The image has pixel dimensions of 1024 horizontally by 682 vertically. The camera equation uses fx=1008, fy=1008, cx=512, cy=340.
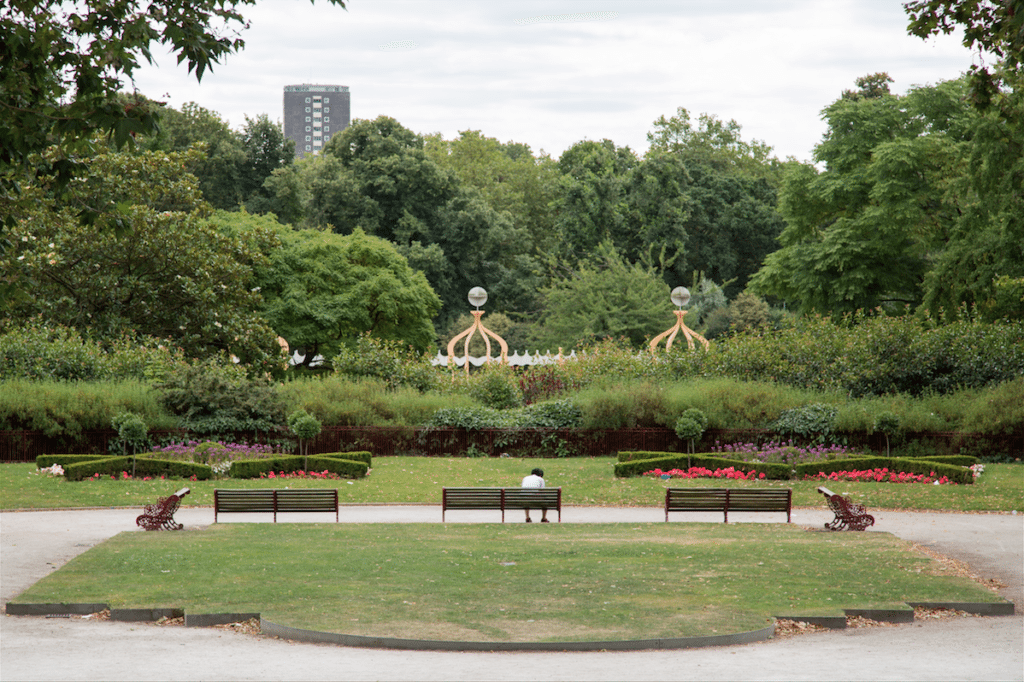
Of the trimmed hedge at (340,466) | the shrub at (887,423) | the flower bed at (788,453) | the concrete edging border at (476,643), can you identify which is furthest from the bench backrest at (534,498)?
the shrub at (887,423)

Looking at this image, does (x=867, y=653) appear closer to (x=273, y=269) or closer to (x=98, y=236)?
(x=98, y=236)

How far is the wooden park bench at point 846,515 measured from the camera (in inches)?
675

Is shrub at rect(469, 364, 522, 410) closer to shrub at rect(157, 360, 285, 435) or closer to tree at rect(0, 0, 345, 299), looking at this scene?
shrub at rect(157, 360, 285, 435)

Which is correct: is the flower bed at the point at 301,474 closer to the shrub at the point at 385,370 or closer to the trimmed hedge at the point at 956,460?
the shrub at the point at 385,370

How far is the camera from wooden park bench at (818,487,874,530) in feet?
56.2

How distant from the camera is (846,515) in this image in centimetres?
1716

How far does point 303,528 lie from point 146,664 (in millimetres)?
8228

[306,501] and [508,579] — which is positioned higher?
[306,501]

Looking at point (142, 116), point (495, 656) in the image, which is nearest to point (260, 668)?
point (495, 656)

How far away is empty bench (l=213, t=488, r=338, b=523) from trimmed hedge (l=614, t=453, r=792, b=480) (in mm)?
8970

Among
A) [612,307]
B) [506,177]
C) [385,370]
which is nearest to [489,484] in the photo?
[385,370]

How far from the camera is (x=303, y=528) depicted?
1739 centimetres

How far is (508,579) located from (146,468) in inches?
557

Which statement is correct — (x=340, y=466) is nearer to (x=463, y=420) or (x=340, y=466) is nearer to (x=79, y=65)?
(x=463, y=420)
